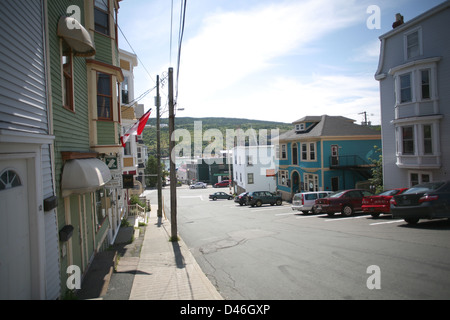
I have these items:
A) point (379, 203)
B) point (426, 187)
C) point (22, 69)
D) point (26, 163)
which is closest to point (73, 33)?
point (22, 69)

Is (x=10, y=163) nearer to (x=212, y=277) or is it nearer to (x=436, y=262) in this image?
(x=212, y=277)

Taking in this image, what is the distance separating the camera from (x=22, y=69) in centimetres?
489

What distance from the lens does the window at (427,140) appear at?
17.3 m

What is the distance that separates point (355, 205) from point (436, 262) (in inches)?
432

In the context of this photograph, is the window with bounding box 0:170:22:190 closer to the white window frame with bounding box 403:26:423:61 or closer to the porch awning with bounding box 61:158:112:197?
the porch awning with bounding box 61:158:112:197

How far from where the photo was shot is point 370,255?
7.93 meters

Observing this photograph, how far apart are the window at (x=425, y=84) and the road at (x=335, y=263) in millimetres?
9515

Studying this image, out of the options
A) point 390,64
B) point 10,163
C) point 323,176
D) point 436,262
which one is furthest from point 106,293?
point 323,176

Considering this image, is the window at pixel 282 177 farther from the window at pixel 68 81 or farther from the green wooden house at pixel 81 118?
the window at pixel 68 81

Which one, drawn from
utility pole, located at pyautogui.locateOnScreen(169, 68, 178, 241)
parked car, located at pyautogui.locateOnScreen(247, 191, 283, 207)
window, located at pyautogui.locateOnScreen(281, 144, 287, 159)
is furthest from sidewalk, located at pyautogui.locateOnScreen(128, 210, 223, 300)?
window, located at pyautogui.locateOnScreen(281, 144, 287, 159)

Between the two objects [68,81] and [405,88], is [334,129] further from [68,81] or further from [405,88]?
[68,81]

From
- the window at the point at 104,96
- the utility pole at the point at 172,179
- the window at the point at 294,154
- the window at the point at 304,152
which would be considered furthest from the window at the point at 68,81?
the window at the point at 294,154

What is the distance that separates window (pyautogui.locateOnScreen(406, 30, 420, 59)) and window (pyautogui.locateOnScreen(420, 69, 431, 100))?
1361 millimetres
